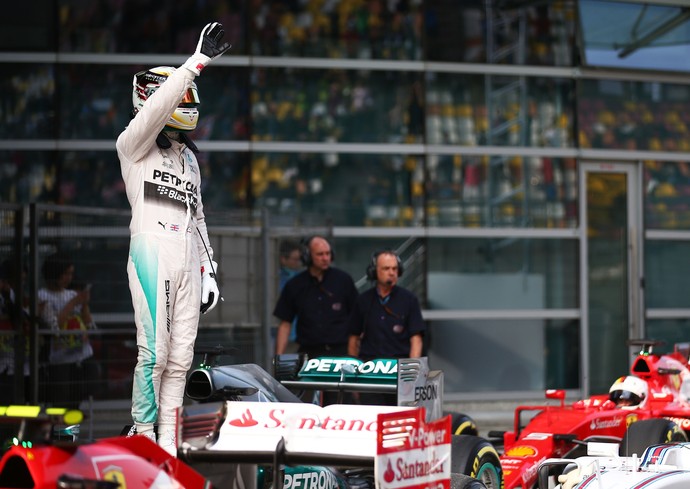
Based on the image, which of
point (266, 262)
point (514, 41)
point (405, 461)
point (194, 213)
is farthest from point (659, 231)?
point (405, 461)

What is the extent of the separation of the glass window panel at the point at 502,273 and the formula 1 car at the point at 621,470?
22.8ft

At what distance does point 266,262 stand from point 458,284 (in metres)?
3.57

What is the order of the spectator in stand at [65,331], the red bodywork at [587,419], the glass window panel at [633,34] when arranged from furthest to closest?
the glass window panel at [633,34] < the spectator in stand at [65,331] < the red bodywork at [587,419]

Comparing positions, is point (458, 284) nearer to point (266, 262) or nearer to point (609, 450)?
point (266, 262)

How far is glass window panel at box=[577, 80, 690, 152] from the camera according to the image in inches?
592

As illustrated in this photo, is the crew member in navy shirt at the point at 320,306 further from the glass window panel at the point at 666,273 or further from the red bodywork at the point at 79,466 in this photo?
the glass window panel at the point at 666,273

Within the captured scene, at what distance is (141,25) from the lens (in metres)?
13.8

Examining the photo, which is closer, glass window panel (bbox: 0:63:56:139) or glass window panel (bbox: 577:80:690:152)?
glass window panel (bbox: 0:63:56:139)

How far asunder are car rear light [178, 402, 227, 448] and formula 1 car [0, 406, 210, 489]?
40cm

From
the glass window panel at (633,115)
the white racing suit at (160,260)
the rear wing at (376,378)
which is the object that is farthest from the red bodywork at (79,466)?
the glass window panel at (633,115)

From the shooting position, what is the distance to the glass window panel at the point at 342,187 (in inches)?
546

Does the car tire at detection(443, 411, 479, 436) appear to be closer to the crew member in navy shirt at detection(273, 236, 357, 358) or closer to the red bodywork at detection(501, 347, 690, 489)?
the red bodywork at detection(501, 347, 690, 489)

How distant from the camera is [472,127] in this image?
14.6 m

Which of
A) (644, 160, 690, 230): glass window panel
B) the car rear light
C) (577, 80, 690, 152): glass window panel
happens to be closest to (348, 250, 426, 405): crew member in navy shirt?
the car rear light
